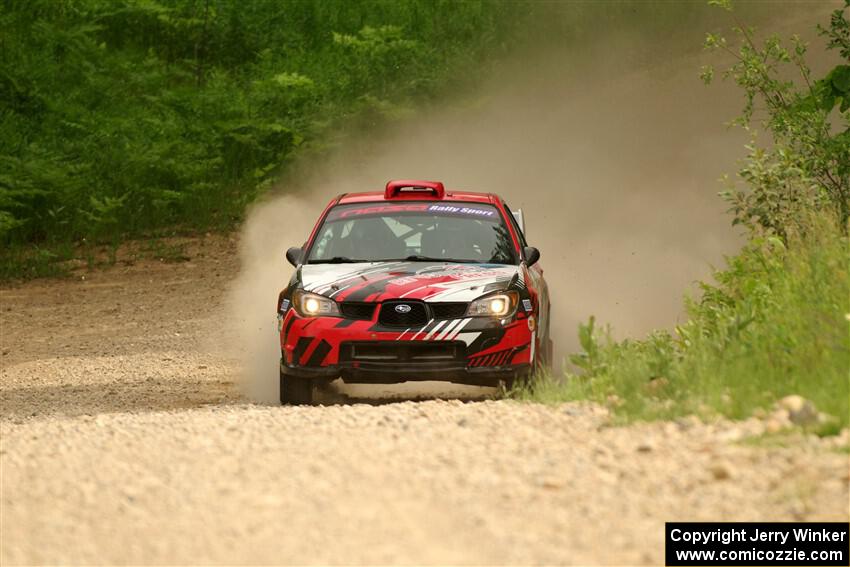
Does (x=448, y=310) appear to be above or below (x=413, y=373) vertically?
above

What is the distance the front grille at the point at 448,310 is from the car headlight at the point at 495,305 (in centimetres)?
5

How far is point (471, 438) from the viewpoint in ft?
23.5

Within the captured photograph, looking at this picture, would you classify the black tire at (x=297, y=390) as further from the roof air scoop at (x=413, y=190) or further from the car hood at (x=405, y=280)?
the roof air scoop at (x=413, y=190)

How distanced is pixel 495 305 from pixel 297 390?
168 cm

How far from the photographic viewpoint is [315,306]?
1023cm

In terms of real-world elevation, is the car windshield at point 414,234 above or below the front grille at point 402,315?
above

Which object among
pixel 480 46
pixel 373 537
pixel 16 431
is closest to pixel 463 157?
pixel 480 46

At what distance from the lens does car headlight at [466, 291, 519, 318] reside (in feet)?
33.2

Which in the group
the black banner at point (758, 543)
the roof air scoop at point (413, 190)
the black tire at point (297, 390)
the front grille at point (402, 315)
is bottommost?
the black banner at point (758, 543)

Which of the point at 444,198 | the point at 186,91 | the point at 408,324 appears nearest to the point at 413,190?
the point at 444,198

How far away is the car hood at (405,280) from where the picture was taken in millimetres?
10102

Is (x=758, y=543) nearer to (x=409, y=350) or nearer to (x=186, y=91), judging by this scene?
(x=409, y=350)

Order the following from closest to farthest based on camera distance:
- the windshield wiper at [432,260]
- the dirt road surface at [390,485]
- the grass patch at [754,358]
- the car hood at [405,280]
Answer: the dirt road surface at [390,485] < the grass patch at [754,358] < the car hood at [405,280] < the windshield wiper at [432,260]

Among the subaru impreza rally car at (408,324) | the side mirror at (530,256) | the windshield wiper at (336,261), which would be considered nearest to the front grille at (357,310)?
the subaru impreza rally car at (408,324)
